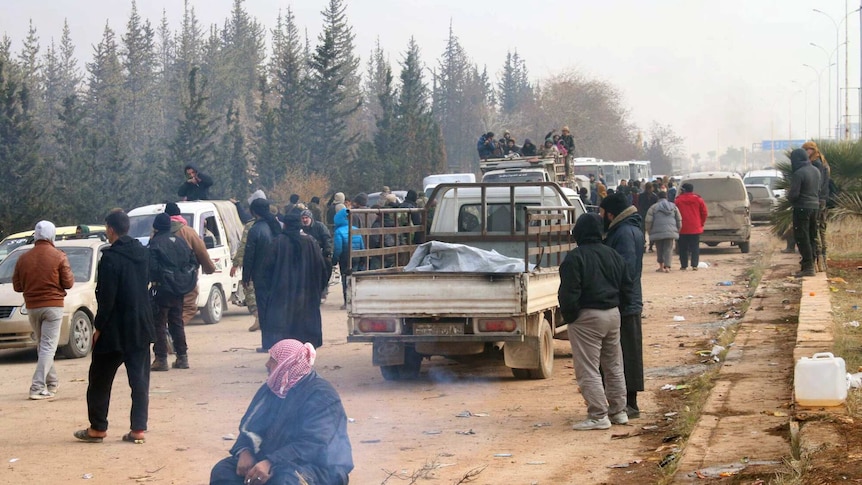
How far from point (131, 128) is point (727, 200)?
58.7 metres

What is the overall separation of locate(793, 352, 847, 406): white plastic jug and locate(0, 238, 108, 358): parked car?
8.24 m

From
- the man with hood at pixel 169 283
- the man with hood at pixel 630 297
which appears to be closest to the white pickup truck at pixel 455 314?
the man with hood at pixel 630 297

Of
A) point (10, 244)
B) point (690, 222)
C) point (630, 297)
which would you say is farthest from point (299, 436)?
point (690, 222)

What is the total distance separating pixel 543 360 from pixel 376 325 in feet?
5.37

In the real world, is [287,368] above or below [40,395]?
above

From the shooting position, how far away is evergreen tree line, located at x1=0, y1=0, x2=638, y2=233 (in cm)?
4303

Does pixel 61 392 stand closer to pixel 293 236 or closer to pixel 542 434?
pixel 293 236

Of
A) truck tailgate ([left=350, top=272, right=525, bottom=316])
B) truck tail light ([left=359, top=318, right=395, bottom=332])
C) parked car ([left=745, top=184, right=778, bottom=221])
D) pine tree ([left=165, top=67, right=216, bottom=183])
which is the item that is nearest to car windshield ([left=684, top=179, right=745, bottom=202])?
parked car ([left=745, top=184, right=778, bottom=221])

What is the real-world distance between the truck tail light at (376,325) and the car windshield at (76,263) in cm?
518

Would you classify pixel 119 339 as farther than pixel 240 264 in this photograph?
No

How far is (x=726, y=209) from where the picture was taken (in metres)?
28.0

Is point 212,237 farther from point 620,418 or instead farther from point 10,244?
point 620,418

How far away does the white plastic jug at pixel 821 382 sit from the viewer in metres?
7.70

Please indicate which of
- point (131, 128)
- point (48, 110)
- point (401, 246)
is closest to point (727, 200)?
point (401, 246)
